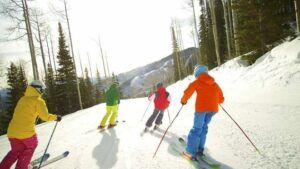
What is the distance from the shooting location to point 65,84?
36.7 m

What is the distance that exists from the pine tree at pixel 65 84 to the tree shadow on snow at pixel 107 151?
2972 cm

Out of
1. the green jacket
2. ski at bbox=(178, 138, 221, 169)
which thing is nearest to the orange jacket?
ski at bbox=(178, 138, 221, 169)

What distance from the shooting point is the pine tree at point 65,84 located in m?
36.5

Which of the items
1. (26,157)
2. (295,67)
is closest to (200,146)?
(26,157)

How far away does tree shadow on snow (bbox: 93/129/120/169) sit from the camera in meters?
5.70

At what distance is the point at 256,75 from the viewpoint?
11.9m

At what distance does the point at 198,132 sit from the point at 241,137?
1642 millimetres

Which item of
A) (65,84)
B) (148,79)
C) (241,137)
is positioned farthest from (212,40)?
(148,79)

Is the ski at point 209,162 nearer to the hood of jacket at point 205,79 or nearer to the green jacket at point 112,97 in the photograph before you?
the hood of jacket at point 205,79

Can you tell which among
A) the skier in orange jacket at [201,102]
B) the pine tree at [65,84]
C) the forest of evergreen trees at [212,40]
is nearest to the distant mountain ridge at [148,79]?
the forest of evergreen trees at [212,40]

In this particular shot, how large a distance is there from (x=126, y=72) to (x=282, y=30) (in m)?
137

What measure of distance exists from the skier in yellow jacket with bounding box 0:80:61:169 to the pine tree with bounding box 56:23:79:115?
32.4 meters

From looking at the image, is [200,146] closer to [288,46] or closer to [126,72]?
[288,46]

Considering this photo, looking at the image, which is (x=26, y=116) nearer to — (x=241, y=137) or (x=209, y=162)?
(x=209, y=162)
